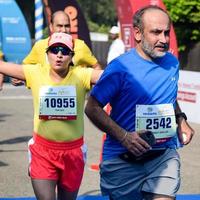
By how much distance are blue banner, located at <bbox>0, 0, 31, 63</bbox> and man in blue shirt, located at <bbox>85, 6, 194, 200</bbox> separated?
1810 centimetres

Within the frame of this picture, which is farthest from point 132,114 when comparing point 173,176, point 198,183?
point 198,183

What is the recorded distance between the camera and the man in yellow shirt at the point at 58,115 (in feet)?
15.1

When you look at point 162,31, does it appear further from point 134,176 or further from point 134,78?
point 134,176

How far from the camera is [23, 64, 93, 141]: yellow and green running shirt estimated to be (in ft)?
15.3

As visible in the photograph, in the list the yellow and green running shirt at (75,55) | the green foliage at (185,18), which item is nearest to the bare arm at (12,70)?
the yellow and green running shirt at (75,55)

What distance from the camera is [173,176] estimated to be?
4051mm

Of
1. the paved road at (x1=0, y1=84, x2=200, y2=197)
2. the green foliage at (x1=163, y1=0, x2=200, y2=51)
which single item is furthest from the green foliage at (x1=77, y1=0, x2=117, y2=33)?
the paved road at (x1=0, y1=84, x2=200, y2=197)

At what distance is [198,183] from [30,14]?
138ft

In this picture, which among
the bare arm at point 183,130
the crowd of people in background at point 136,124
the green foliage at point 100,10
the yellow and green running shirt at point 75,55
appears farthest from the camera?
the green foliage at point 100,10

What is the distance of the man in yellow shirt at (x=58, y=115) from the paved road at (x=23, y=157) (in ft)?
6.55

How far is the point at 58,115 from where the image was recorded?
472 centimetres

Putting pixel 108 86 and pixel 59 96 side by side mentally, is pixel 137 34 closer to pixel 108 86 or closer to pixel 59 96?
pixel 108 86

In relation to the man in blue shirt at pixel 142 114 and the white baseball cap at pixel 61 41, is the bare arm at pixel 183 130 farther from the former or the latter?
the white baseball cap at pixel 61 41

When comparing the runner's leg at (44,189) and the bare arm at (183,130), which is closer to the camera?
the bare arm at (183,130)
